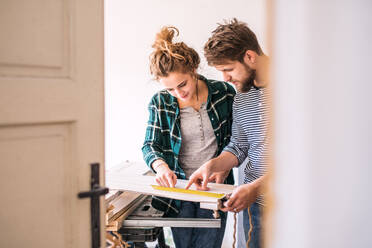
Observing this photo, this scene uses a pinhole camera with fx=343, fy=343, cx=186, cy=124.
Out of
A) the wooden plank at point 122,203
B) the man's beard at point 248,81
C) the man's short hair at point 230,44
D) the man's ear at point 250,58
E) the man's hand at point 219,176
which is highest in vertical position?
the man's short hair at point 230,44

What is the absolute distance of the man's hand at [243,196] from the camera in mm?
1541

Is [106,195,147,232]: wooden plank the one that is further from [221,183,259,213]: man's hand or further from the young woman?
[221,183,259,213]: man's hand

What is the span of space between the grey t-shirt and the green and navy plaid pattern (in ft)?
0.10

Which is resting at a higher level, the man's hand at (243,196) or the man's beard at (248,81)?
the man's beard at (248,81)

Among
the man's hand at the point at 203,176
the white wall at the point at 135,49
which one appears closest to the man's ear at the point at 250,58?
the man's hand at the point at 203,176

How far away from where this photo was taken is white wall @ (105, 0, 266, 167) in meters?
2.90
